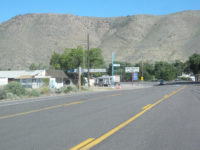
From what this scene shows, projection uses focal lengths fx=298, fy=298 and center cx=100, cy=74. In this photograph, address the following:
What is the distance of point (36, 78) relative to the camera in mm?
56219

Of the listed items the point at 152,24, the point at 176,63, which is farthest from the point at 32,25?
the point at 176,63

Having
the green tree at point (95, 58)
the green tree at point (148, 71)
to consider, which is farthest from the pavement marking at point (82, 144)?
the green tree at point (148, 71)

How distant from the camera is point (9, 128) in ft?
32.8

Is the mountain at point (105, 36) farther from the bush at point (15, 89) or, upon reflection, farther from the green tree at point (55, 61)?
the bush at point (15, 89)

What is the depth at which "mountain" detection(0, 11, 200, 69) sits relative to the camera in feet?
349

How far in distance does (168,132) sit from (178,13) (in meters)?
155

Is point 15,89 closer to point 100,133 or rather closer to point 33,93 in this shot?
point 33,93

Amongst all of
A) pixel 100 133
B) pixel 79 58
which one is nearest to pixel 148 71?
pixel 79 58

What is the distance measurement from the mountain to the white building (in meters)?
31.1

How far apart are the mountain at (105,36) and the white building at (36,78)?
31084mm

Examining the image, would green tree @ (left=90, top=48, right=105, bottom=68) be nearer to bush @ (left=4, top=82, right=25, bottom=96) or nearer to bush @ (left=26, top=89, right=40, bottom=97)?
bush @ (left=26, top=89, right=40, bottom=97)

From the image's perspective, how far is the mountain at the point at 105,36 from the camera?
106500 millimetres

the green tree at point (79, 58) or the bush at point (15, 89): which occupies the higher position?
the green tree at point (79, 58)

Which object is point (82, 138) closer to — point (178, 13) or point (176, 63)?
point (176, 63)
